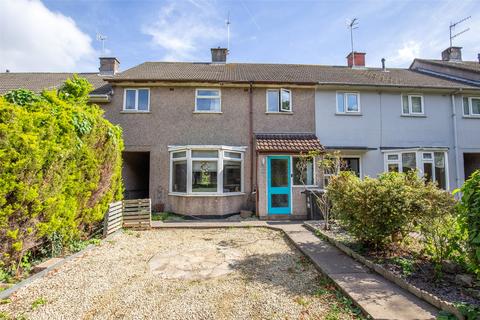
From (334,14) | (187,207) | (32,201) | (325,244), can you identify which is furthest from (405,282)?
(334,14)

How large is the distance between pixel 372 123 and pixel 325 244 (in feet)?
28.3

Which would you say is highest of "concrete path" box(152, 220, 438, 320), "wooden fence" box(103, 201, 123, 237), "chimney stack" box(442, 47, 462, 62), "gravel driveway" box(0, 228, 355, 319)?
"chimney stack" box(442, 47, 462, 62)

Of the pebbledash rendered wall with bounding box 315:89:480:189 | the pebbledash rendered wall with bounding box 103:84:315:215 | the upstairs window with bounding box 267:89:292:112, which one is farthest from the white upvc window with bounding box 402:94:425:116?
the upstairs window with bounding box 267:89:292:112

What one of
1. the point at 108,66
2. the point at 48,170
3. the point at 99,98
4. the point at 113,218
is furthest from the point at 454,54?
the point at 48,170

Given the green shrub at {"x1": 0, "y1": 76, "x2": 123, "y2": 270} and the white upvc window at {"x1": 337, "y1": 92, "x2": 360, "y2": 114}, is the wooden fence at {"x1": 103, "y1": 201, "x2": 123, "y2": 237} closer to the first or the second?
the green shrub at {"x1": 0, "y1": 76, "x2": 123, "y2": 270}

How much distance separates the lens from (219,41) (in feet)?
53.6

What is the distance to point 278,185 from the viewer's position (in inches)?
422

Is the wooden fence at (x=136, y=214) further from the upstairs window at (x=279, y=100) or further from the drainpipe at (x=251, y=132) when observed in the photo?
the upstairs window at (x=279, y=100)

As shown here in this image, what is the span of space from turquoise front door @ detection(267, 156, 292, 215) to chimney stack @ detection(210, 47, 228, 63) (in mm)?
9099

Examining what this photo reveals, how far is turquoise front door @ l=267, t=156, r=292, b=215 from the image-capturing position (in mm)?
10594

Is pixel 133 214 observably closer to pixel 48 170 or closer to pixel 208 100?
pixel 48 170

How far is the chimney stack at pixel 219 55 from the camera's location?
16234 millimetres

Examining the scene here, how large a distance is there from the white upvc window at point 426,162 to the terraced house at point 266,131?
50mm

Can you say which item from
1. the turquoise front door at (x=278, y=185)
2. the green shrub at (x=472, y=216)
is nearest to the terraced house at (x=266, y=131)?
the turquoise front door at (x=278, y=185)
